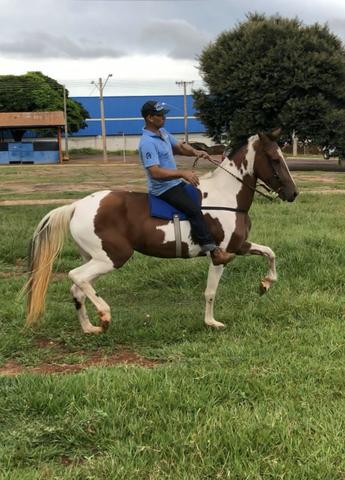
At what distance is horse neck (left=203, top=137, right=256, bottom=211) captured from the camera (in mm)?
5844

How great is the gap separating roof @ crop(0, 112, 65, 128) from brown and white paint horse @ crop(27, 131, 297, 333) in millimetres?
46959

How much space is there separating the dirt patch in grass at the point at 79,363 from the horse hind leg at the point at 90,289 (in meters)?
0.38

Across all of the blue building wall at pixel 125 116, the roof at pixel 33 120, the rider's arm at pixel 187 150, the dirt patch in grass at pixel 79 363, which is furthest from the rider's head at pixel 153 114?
the blue building wall at pixel 125 116

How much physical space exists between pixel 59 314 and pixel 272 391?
9.77 ft

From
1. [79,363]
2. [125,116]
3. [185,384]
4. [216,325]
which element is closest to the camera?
[185,384]

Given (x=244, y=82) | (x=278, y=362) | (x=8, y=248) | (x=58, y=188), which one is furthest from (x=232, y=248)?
(x=244, y=82)

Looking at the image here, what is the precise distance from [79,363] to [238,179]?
2.49 meters

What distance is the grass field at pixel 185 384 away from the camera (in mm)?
2986

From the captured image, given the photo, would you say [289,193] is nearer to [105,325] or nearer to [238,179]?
[238,179]

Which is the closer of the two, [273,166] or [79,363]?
[79,363]

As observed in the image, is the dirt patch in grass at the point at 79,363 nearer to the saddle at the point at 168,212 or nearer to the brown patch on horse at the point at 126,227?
the brown patch on horse at the point at 126,227

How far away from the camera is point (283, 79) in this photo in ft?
102

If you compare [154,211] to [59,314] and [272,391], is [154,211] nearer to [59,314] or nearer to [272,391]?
[59,314]

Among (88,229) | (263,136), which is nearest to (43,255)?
(88,229)
